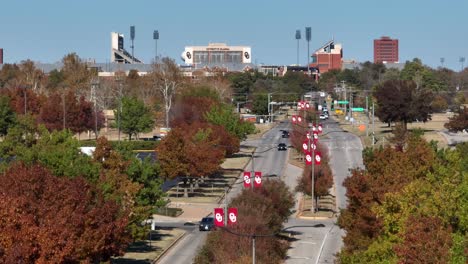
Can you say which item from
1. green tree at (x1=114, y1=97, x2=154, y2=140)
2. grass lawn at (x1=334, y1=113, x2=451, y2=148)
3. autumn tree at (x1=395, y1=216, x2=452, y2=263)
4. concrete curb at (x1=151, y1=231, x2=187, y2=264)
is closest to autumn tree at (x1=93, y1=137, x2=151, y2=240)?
concrete curb at (x1=151, y1=231, x2=187, y2=264)

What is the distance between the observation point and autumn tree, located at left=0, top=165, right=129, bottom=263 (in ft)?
118

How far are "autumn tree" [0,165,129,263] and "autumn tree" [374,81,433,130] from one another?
7731 centimetres

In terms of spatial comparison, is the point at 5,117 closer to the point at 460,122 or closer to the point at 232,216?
the point at 460,122

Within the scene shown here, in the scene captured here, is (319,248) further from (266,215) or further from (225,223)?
(225,223)

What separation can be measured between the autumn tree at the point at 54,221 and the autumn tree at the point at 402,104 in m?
77.3

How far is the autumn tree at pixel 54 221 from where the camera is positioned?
1417 inches

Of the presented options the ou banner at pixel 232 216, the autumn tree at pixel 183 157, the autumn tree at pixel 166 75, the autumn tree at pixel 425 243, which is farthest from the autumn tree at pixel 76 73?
the autumn tree at pixel 425 243

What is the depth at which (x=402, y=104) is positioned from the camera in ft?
392

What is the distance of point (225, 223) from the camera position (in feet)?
152

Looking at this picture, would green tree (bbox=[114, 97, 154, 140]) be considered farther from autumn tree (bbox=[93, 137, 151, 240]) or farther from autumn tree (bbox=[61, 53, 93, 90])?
autumn tree (bbox=[93, 137, 151, 240])

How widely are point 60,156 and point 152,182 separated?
18.1ft

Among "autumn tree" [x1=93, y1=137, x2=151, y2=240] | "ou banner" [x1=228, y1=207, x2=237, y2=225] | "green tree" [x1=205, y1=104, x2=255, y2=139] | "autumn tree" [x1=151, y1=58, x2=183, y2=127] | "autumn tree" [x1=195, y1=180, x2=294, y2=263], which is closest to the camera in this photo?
"autumn tree" [x1=195, y1=180, x2=294, y2=263]

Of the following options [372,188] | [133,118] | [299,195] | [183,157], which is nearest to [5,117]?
[133,118]

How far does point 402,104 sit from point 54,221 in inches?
3393
